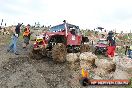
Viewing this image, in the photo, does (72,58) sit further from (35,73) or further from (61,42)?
(35,73)

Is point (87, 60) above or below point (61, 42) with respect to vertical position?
below

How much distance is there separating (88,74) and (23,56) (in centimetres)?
444

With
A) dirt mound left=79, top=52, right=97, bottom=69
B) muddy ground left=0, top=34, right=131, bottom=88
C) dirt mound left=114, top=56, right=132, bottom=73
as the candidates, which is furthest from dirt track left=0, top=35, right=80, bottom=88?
dirt mound left=114, top=56, right=132, bottom=73

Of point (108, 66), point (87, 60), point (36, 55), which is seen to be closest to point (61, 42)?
point (36, 55)

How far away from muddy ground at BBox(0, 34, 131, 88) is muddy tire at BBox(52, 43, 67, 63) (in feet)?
1.01

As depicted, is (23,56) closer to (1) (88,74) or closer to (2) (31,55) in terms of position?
(2) (31,55)

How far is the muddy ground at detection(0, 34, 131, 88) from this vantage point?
13.0m

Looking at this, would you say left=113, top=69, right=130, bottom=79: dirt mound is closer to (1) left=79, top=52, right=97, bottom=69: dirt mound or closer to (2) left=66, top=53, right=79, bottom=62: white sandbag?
(1) left=79, top=52, right=97, bottom=69: dirt mound

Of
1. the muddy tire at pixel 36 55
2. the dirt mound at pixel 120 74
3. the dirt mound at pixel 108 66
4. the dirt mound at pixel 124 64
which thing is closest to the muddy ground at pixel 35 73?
the muddy tire at pixel 36 55

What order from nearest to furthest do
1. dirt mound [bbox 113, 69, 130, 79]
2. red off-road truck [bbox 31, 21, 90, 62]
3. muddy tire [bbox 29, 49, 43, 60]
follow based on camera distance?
dirt mound [bbox 113, 69, 130, 79]
red off-road truck [bbox 31, 21, 90, 62]
muddy tire [bbox 29, 49, 43, 60]

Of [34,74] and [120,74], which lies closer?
[34,74]

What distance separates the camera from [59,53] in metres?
15.3

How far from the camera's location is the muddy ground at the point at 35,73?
42.6 feet

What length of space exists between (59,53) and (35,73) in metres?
1.80
